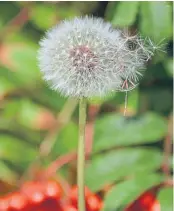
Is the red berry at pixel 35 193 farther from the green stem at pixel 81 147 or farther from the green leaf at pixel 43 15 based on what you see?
the green leaf at pixel 43 15

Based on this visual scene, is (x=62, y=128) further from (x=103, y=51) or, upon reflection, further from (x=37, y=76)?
(x=103, y=51)

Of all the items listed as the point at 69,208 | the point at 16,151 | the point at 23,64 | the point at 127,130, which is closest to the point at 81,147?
the point at 69,208

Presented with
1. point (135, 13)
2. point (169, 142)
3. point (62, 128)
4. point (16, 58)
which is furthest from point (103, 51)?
point (16, 58)

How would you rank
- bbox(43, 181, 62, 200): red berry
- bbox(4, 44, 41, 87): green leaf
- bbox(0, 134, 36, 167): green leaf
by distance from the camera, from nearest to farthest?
bbox(43, 181, 62, 200): red berry, bbox(0, 134, 36, 167): green leaf, bbox(4, 44, 41, 87): green leaf

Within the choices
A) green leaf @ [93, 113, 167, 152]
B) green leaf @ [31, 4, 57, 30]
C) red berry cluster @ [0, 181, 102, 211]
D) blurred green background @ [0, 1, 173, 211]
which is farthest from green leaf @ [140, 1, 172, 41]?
green leaf @ [31, 4, 57, 30]

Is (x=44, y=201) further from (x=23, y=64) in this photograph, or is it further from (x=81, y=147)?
(x=23, y=64)

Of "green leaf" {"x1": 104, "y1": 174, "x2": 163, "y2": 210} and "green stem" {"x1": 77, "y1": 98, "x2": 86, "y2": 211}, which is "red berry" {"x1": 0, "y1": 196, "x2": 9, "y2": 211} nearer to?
"green leaf" {"x1": 104, "y1": 174, "x2": 163, "y2": 210}
